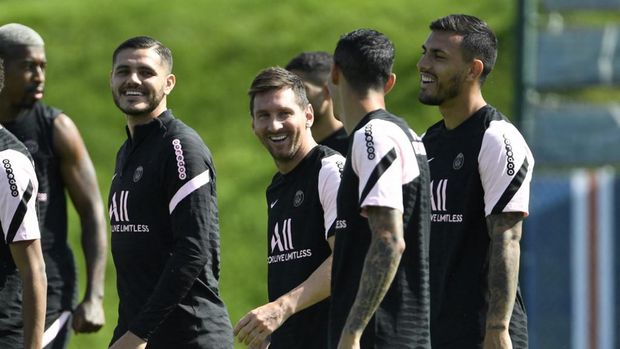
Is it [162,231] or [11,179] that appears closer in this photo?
[11,179]

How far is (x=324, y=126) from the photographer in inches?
290

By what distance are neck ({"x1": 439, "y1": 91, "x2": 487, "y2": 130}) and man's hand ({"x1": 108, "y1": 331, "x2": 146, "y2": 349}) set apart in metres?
1.64

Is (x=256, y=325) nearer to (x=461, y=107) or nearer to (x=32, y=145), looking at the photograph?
(x=461, y=107)

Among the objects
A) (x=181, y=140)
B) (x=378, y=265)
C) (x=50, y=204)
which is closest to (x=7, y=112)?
(x=50, y=204)

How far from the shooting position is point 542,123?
12.4m

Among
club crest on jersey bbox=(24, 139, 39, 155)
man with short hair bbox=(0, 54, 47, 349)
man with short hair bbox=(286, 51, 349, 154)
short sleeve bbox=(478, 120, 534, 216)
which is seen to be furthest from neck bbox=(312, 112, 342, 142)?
man with short hair bbox=(0, 54, 47, 349)

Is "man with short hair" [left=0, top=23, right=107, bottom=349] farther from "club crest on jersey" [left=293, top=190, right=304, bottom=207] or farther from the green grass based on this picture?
the green grass

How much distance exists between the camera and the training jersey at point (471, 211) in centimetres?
542

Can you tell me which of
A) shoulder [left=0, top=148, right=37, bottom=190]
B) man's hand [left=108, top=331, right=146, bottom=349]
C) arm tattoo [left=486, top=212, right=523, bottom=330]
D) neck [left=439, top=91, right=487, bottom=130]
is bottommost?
man's hand [left=108, top=331, right=146, bottom=349]

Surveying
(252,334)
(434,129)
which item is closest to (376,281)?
(252,334)

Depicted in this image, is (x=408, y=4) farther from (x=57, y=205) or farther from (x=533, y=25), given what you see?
(x=57, y=205)

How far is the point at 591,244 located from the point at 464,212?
6.10m

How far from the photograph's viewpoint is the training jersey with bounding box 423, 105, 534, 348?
17.8 feet

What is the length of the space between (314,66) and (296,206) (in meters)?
2.04
